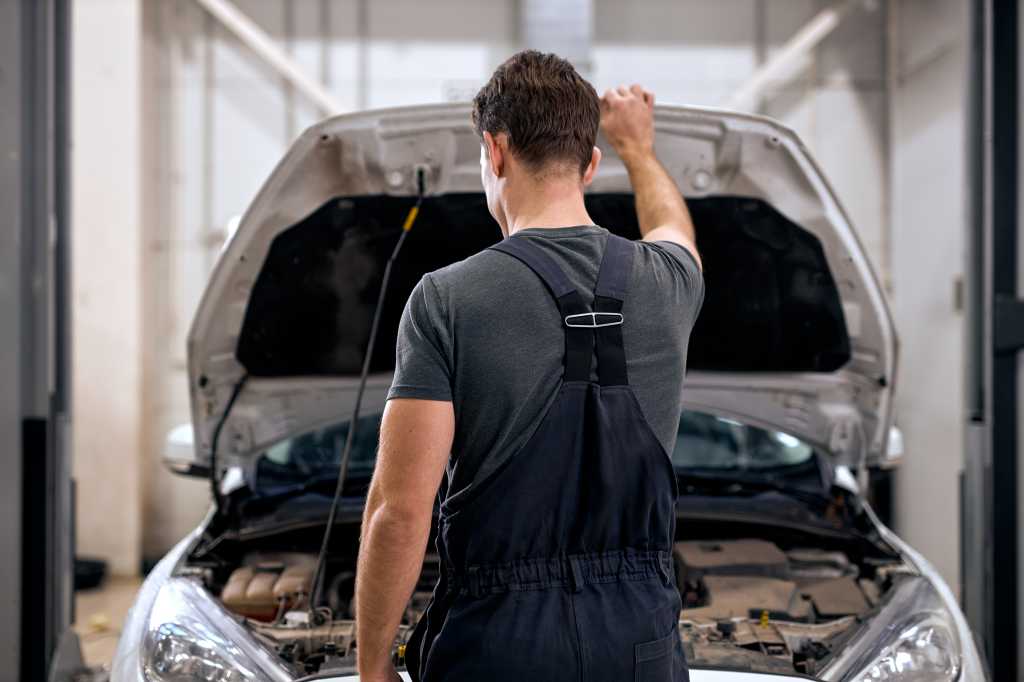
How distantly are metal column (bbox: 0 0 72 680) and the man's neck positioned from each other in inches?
85.2

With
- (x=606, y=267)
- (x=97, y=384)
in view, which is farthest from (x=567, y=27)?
(x=606, y=267)

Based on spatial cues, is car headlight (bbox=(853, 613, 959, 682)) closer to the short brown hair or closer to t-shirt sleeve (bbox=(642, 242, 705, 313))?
t-shirt sleeve (bbox=(642, 242, 705, 313))

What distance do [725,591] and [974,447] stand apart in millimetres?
1313

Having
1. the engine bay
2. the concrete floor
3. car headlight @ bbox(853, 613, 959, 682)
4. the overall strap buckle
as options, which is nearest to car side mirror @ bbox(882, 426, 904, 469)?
the engine bay

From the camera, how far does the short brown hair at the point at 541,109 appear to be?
4.69 feet

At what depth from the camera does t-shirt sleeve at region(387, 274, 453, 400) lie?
54.8 inches

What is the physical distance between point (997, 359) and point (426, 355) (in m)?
2.46

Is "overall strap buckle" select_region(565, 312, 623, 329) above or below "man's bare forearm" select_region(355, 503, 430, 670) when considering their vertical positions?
above

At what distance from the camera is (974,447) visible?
10.4 feet

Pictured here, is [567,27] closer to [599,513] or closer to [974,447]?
[974,447]

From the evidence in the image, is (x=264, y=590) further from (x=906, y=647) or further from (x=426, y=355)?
(x=906, y=647)

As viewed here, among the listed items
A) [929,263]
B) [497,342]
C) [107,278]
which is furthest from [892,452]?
[107,278]

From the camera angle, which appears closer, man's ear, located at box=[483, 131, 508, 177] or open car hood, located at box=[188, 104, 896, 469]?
man's ear, located at box=[483, 131, 508, 177]

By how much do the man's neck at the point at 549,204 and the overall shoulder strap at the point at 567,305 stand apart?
8 centimetres
